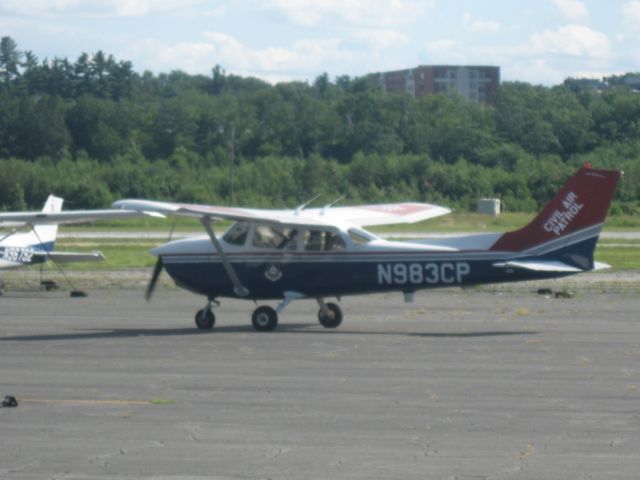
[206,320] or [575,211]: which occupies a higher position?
[575,211]

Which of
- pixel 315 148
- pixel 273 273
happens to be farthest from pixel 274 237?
pixel 315 148

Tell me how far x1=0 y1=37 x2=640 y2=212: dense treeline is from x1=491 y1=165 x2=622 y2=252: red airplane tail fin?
46253 mm

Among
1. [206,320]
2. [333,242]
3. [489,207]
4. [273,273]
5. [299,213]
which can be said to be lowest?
[489,207]

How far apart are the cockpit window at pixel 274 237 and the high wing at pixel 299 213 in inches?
8.5

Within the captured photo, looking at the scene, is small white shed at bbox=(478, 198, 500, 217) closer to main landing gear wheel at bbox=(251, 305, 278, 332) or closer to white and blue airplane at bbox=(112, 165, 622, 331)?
white and blue airplane at bbox=(112, 165, 622, 331)

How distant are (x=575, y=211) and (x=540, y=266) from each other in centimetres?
93

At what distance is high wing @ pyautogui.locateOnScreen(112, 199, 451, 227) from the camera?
18.4m

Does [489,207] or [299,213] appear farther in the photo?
[489,207]

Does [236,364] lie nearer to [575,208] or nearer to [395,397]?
[395,397]

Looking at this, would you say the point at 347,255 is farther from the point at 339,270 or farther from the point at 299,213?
the point at 299,213

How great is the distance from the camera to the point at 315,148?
287 feet

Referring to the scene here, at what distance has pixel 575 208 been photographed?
1877 centimetres

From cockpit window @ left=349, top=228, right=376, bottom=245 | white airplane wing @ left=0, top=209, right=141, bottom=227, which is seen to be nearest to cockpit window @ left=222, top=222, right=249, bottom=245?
cockpit window @ left=349, top=228, right=376, bottom=245

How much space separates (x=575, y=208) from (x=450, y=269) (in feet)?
6.51
